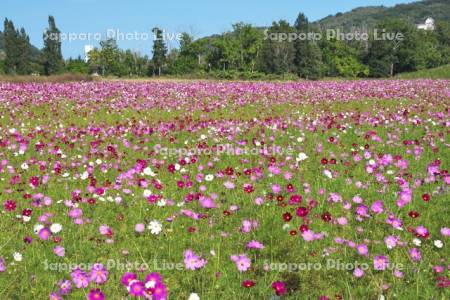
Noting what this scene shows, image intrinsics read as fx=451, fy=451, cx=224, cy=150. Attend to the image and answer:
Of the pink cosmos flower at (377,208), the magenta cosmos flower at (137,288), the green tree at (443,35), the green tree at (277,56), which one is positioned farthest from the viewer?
the green tree at (443,35)

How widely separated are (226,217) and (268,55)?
237ft

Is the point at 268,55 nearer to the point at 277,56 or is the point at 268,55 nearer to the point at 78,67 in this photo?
the point at 277,56

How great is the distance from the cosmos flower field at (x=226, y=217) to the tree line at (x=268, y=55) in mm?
59427

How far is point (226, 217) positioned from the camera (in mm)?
5109

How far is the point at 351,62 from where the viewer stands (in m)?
83.2

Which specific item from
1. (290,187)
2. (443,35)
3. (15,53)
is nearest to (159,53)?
(15,53)

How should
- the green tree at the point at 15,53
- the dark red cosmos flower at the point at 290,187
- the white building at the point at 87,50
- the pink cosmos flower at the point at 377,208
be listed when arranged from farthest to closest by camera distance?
1. the white building at the point at 87,50
2. the green tree at the point at 15,53
3. the dark red cosmos flower at the point at 290,187
4. the pink cosmos flower at the point at 377,208

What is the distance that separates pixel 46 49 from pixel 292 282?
8317cm

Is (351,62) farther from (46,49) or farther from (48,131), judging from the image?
(48,131)

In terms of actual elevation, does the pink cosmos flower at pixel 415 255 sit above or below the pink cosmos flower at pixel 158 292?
below

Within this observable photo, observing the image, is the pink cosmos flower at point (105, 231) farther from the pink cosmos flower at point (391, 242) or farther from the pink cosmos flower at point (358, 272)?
the pink cosmos flower at point (391, 242)

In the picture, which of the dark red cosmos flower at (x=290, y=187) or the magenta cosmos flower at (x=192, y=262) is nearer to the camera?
the magenta cosmos flower at (x=192, y=262)

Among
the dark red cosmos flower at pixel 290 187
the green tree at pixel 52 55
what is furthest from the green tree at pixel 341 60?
the dark red cosmos flower at pixel 290 187

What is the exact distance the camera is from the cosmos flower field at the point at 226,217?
12.2 feet
